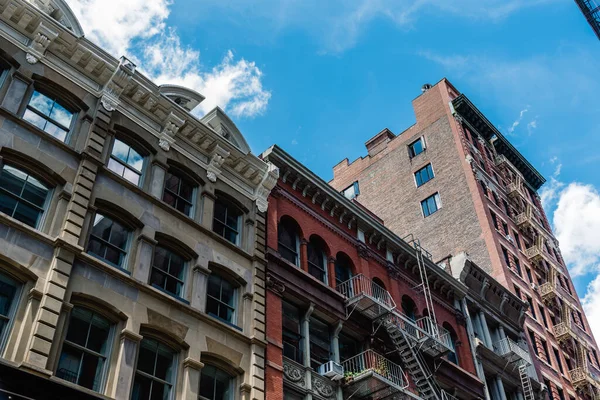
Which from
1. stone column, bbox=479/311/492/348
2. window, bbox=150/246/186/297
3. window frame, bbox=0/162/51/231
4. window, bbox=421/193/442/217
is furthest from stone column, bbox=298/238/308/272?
window, bbox=421/193/442/217

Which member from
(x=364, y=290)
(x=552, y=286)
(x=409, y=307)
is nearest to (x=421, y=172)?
(x=552, y=286)

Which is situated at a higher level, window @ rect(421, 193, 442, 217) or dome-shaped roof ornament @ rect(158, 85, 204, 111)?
window @ rect(421, 193, 442, 217)

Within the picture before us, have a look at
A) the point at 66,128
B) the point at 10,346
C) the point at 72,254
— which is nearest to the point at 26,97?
the point at 66,128

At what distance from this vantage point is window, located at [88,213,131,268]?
19.2 m

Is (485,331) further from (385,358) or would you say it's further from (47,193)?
(47,193)

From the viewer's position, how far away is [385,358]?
26812 mm

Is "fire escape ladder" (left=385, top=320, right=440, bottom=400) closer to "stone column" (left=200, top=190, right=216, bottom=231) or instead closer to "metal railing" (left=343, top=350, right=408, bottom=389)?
"metal railing" (left=343, top=350, right=408, bottom=389)

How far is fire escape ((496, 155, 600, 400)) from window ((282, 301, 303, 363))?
29595mm

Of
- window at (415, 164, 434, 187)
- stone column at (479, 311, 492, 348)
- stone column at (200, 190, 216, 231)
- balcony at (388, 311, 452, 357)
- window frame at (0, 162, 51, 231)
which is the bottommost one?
window frame at (0, 162, 51, 231)

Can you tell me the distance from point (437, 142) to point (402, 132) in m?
5.20

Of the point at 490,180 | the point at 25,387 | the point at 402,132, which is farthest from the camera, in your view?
the point at 402,132

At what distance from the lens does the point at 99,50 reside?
22.4 m

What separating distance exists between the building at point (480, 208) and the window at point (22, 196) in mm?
30834

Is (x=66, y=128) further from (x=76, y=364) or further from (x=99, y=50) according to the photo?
(x=76, y=364)
